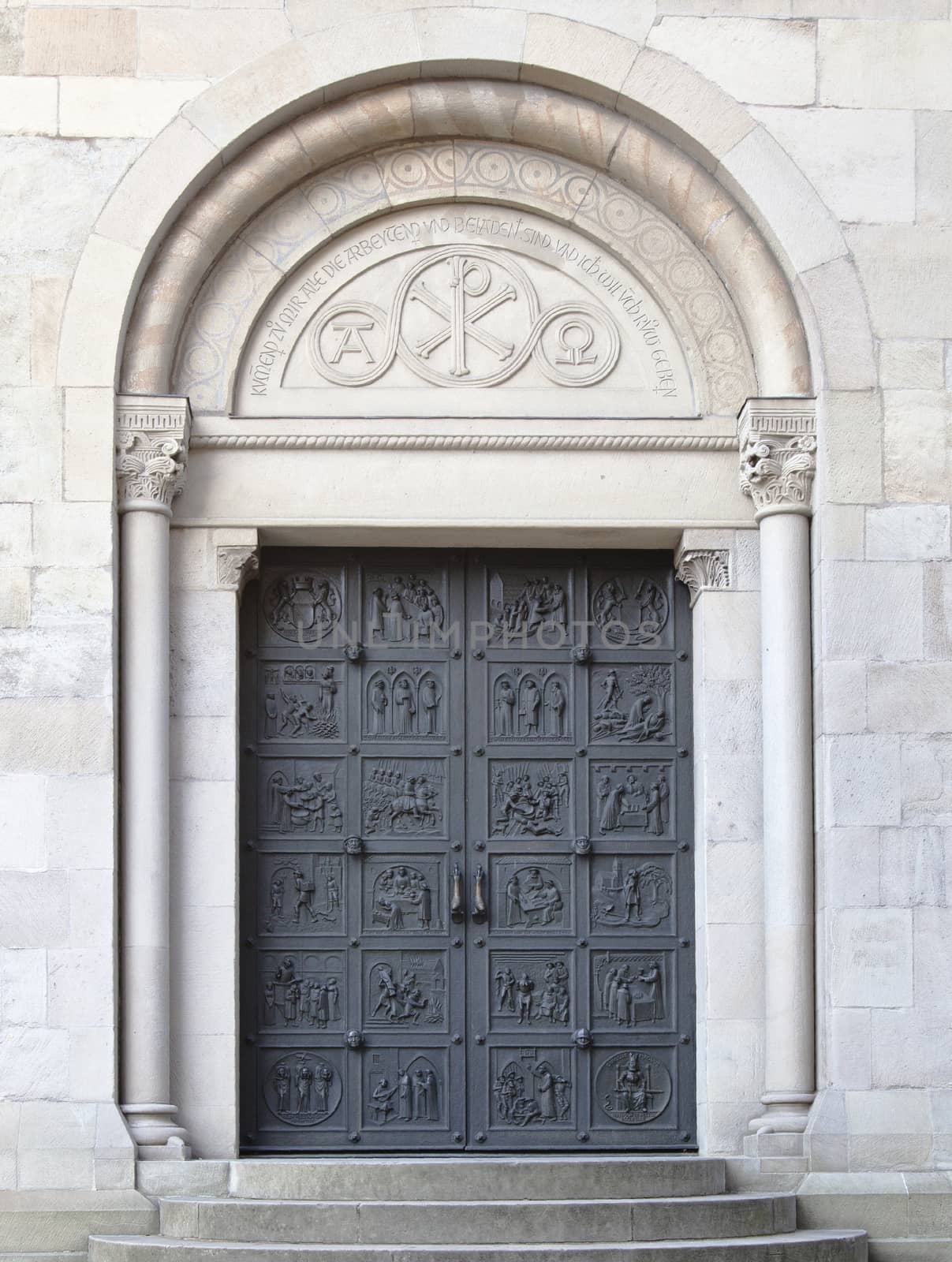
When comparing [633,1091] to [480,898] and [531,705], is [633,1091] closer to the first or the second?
[480,898]

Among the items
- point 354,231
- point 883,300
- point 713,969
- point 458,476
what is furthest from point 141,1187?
point 883,300

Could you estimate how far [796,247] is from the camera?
10461mm

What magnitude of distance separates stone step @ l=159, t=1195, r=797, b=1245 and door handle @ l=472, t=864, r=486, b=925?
1.94 m

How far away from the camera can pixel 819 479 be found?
1041cm

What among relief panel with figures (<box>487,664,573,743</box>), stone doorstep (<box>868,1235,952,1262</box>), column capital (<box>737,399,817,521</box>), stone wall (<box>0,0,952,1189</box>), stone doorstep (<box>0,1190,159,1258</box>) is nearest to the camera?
stone doorstep (<box>0,1190,159,1258</box>)

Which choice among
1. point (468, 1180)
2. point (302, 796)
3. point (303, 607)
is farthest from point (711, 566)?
point (468, 1180)

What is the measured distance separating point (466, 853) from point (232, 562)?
1.98m

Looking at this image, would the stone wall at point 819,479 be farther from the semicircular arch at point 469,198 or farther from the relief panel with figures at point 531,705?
the relief panel with figures at point 531,705

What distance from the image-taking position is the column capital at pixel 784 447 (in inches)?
411

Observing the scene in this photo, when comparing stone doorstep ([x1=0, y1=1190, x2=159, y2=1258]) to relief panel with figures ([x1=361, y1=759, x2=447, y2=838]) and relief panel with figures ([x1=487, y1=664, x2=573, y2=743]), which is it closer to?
relief panel with figures ([x1=361, y1=759, x2=447, y2=838])

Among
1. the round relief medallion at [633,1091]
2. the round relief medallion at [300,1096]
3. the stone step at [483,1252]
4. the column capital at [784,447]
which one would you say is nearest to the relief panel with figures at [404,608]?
the column capital at [784,447]

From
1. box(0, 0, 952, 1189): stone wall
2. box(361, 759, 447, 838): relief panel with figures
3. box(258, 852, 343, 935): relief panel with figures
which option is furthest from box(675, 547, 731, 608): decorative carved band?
box(258, 852, 343, 935): relief panel with figures

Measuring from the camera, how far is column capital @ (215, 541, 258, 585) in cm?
1060

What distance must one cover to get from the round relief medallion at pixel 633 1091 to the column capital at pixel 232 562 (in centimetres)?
320
